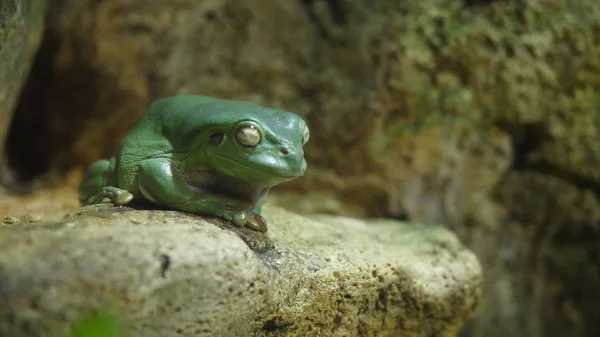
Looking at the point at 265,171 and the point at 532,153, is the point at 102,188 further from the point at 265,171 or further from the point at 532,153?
the point at 532,153

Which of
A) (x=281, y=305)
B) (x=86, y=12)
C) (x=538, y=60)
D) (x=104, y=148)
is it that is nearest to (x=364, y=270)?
(x=281, y=305)

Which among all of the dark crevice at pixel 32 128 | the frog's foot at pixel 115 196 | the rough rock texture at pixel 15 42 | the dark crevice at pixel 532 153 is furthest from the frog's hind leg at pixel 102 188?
the dark crevice at pixel 532 153

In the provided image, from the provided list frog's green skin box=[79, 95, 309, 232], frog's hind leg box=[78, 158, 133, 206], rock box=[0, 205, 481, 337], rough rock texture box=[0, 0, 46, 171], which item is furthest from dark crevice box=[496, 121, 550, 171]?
rough rock texture box=[0, 0, 46, 171]

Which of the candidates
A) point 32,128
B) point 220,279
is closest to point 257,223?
point 220,279

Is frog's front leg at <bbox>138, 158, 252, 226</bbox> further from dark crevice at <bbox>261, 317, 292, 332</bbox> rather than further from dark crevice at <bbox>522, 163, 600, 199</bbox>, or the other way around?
dark crevice at <bbox>522, 163, 600, 199</bbox>

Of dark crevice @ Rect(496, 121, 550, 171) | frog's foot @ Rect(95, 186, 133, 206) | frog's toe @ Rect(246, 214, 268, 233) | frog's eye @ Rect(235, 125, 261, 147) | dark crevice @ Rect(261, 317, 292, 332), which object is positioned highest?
frog's eye @ Rect(235, 125, 261, 147)

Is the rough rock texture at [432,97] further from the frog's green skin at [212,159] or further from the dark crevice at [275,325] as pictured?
the dark crevice at [275,325]
